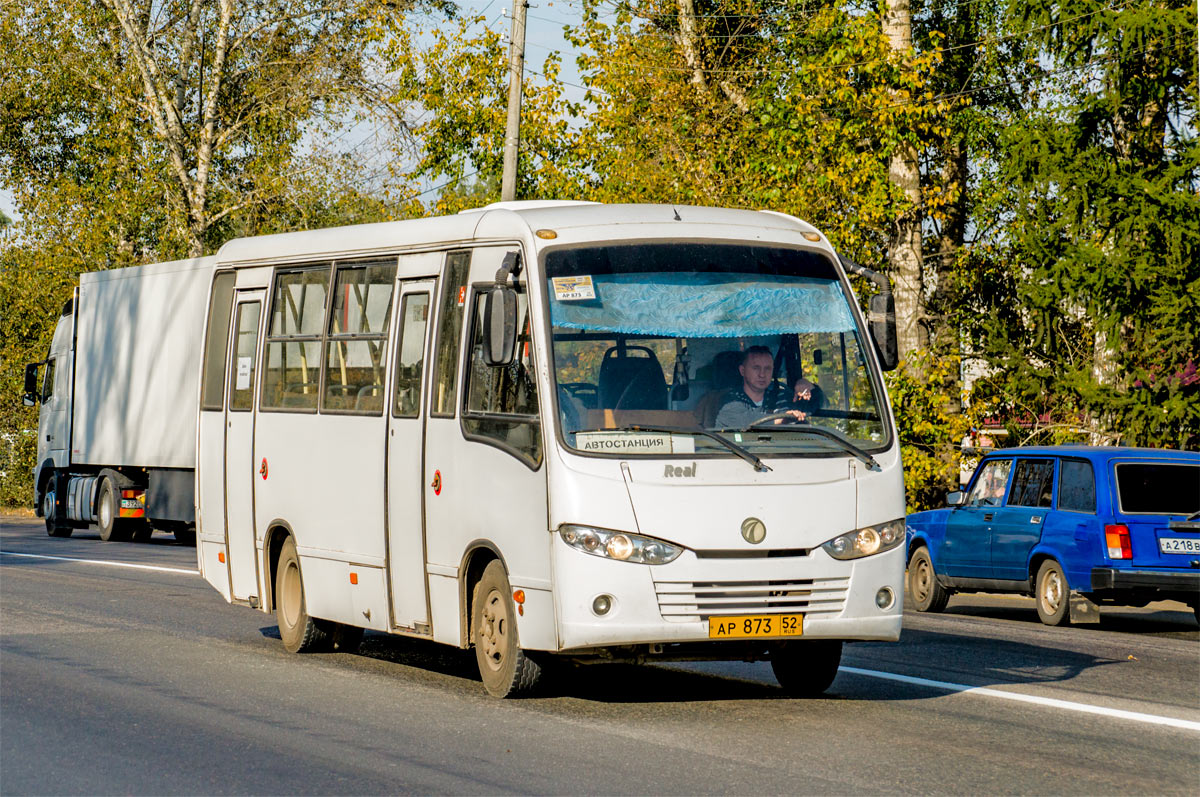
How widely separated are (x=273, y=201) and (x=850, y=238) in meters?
18.4

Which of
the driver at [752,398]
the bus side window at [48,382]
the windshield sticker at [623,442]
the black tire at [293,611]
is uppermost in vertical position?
the bus side window at [48,382]

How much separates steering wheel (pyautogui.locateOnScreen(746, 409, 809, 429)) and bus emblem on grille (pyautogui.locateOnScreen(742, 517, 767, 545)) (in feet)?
2.10

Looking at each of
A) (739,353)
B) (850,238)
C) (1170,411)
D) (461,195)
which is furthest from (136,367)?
(739,353)

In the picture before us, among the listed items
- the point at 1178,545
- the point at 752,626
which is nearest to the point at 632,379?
the point at 752,626

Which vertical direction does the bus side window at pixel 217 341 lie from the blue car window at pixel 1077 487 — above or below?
above

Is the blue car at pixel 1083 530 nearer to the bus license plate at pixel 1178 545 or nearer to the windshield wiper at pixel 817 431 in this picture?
the bus license plate at pixel 1178 545

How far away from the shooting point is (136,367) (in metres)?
29.5

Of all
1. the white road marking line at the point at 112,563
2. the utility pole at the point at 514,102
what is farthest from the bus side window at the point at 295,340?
the utility pole at the point at 514,102

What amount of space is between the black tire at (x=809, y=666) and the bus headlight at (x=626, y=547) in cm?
136

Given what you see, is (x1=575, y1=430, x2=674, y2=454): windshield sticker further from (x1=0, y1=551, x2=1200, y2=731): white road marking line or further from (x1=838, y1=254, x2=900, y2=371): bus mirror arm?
(x1=0, y1=551, x2=1200, y2=731): white road marking line

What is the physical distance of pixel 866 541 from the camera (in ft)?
32.9

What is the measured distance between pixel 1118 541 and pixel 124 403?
17809mm

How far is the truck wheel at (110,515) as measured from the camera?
30.2 meters

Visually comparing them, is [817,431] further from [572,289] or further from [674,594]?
[572,289]
